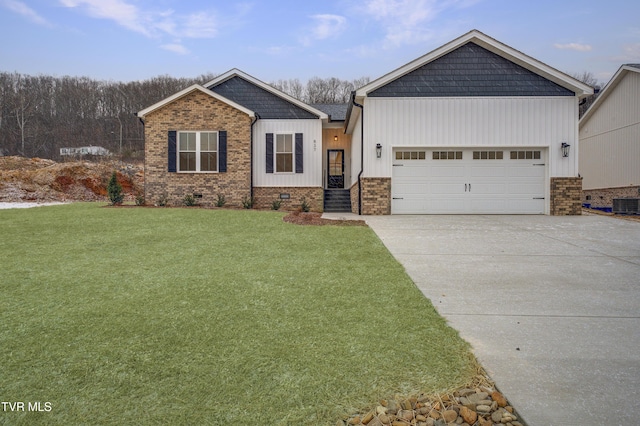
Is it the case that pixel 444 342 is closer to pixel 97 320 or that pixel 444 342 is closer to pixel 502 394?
pixel 502 394

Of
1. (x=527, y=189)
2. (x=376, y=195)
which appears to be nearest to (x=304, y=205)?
(x=376, y=195)

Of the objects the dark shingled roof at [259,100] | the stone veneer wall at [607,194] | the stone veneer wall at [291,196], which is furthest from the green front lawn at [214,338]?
the stone veneer wall at [607,194]

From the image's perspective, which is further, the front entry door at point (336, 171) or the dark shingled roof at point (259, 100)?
the front entry door at point (336, 171)

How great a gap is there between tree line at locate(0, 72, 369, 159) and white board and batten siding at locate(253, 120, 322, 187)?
21.3 metres

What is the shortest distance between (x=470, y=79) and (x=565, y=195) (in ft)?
15.6

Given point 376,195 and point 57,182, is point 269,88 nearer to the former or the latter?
point 376,195

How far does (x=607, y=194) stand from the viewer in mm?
16359

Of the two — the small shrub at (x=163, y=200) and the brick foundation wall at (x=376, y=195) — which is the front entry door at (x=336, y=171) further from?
the small shrub at (x=163, y=200)

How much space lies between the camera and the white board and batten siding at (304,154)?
47.3 feet

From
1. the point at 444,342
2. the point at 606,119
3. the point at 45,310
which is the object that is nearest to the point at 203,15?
the point at 45,310

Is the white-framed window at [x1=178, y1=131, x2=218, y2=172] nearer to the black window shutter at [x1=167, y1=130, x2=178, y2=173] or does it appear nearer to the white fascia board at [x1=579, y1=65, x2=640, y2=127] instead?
the black window shutter at [x1=167, y1=130, x2=178, y2=173]

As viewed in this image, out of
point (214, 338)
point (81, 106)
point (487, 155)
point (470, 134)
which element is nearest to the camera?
point (214, 338)

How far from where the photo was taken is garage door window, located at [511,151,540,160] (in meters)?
12.0

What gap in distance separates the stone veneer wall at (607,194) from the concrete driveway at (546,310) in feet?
30.6
